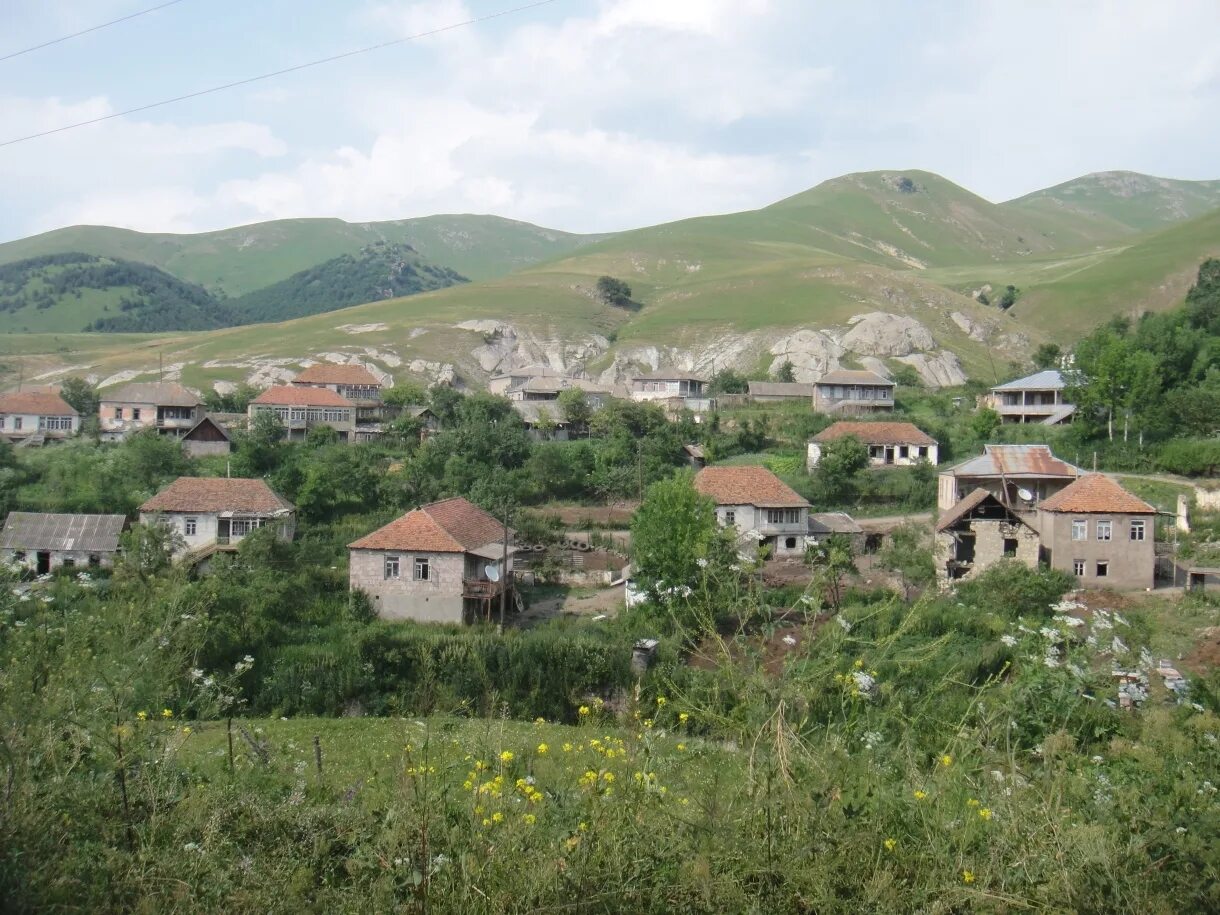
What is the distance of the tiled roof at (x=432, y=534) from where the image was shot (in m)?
27.3

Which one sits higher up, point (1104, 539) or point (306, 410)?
point (306, 410)

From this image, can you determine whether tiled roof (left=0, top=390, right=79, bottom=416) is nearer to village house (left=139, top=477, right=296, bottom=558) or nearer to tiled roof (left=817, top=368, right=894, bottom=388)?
village house (left=139, top=477, right=296, bottom=558)

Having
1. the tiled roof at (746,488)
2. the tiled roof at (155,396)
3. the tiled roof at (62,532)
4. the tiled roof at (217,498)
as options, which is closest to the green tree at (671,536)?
the tiled roof at (746,488)

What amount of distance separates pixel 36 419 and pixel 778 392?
44.7m

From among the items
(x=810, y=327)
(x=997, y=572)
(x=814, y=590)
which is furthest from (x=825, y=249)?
(x=814, y=590)

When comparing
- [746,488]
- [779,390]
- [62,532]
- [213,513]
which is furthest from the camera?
[779,390]

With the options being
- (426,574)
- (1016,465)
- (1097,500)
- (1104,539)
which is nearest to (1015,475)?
(1016,465)

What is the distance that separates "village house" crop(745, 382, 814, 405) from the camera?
63.5 meters

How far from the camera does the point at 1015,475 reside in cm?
3694

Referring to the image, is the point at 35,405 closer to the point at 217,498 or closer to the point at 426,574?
the point at 217,498

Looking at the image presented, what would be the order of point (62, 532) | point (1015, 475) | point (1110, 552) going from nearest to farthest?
1. point (1110, 552)
2. point (62, 532)
3. point (1015, 475)

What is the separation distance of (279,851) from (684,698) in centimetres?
239

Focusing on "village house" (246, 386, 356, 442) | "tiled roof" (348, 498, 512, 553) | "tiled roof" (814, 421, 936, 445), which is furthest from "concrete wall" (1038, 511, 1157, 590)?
"village house" (246, 386, 356, 442)

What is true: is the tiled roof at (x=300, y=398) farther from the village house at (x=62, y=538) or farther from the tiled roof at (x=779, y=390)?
the tiled roof at (x=779, y=390)
